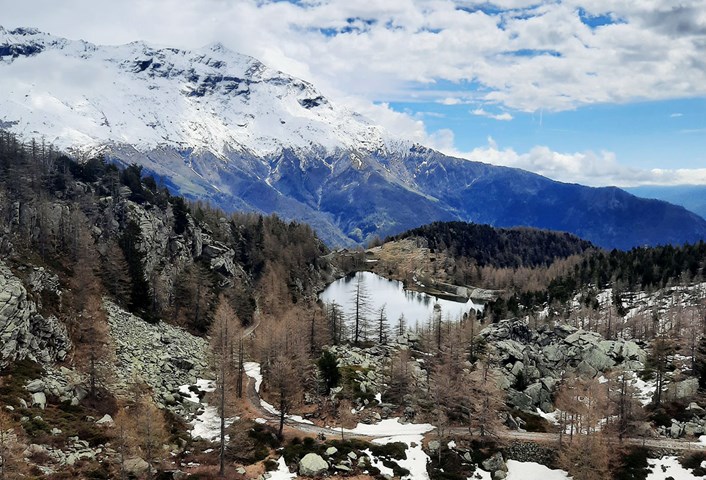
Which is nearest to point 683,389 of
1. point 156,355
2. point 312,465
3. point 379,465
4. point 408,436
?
point 408,436

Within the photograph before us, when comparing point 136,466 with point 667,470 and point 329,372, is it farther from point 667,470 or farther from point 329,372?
point 667,470

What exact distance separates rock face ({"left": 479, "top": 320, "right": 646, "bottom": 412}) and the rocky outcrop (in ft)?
199

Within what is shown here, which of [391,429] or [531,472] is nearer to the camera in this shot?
[531,472]

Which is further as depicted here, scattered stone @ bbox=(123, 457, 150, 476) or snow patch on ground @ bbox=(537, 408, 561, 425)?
snow patch on ground @ bbox=(537, 408, 561, 425)

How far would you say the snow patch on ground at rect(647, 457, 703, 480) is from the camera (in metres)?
70.8

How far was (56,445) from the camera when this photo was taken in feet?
190

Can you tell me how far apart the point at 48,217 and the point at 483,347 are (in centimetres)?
10704

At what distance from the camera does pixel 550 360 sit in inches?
4486

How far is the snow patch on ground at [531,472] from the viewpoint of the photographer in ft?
244

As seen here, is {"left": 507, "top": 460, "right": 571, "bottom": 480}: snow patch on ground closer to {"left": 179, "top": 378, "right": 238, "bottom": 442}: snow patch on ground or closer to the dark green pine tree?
the dark green pine tree

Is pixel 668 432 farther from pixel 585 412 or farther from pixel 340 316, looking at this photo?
pixel 340 316

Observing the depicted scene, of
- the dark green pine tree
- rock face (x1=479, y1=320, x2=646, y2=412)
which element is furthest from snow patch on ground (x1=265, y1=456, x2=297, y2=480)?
rock face (x1=479, y1=320, x2=646, y2=412)

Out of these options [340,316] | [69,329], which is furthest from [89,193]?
[340,316]

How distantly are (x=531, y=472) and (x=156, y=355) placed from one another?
67994mm
